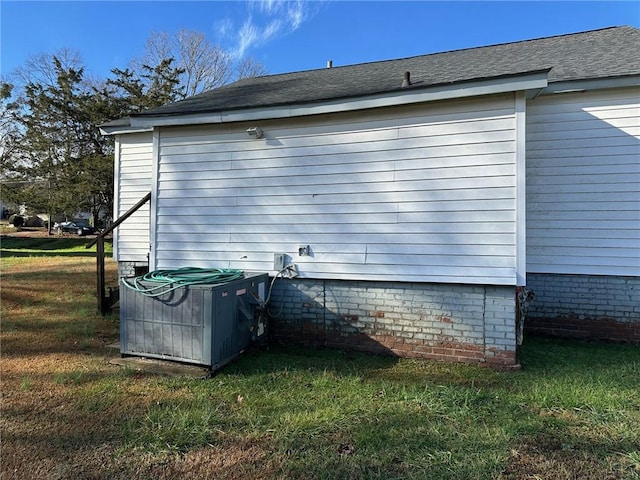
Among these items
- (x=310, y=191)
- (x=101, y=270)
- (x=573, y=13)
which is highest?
(x=573, y=13)

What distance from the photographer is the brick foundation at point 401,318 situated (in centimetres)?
423

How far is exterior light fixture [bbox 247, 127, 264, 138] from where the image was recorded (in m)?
5.09

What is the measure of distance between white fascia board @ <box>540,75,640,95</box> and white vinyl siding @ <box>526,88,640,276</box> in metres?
0.17

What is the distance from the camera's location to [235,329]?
428cm

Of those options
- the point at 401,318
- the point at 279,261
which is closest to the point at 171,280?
the point at 279,261

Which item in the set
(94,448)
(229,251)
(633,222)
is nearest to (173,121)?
(229,251)

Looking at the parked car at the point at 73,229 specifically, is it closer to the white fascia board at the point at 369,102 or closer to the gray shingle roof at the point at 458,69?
the gray shingle roof at the point at 458,69

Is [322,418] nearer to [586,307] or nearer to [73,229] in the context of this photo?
[586,307]

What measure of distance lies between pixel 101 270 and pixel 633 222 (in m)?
7.93

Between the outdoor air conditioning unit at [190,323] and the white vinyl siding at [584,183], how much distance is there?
4.14m

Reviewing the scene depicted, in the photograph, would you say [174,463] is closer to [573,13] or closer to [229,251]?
[229,251]

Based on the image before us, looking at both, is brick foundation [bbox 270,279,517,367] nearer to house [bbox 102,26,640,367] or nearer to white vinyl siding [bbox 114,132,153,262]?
house [bbox 102,26,640,367]

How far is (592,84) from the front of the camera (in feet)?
16.6

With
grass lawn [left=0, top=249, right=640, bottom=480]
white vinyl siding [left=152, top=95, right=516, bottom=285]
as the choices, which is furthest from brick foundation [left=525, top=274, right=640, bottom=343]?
white vinyl siding [left=152, top=95, right=516, bottom=285]
